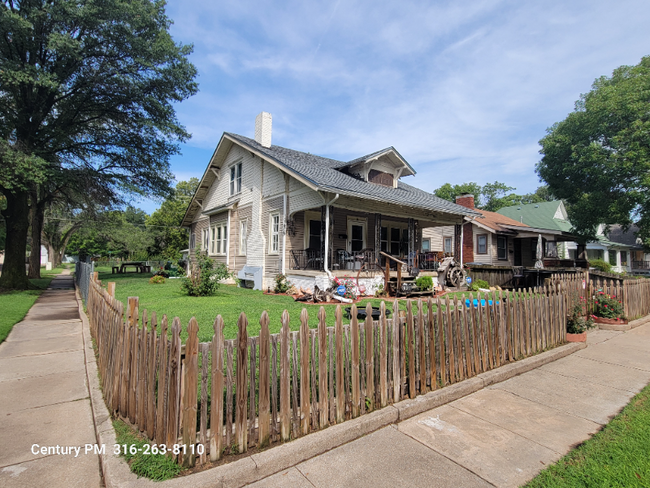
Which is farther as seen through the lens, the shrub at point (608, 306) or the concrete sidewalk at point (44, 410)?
the shrub at point (608, 306)

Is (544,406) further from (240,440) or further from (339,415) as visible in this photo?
(240,440)

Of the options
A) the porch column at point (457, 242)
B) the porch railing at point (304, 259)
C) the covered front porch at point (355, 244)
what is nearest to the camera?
the covered front porch at point (355, 244)

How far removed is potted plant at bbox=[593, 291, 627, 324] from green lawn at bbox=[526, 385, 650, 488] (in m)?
6.32

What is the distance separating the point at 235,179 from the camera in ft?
61.3

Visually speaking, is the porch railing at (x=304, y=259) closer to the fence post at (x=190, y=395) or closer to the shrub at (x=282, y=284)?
the shrub at (x=282, y=284)

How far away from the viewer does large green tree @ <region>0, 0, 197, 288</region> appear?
14.7 m

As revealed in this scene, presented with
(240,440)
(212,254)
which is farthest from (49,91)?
(240,440)

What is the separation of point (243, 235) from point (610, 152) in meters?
25.4

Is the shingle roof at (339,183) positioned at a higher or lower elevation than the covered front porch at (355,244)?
higher

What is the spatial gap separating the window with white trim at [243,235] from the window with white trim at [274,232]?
8.16 ft

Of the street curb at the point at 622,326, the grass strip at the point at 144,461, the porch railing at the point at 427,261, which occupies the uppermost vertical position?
the porch railing at the point at 427,261

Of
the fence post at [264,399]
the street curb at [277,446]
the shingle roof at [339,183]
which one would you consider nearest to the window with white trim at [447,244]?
the shingle roof at [339,183]

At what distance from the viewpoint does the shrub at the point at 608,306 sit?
28.4 feet

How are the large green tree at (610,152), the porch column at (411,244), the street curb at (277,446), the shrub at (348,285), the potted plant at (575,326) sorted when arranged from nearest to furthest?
the street curb at (277,446)
the potted plant at (575,326)
the shrub at (348,285)
the porch column at (411,244)
the large green tree at (610,152)
